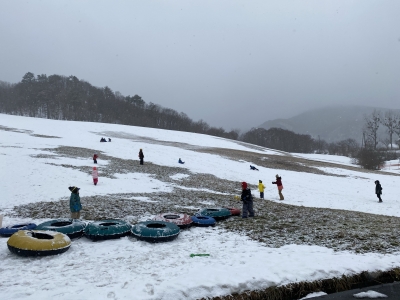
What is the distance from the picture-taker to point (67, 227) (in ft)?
30.6

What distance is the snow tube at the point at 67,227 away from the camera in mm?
9234

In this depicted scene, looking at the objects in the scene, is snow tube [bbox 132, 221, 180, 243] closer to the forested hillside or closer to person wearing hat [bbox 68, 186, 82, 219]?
person wearing hat [bbox 68, 186, 82, 219]

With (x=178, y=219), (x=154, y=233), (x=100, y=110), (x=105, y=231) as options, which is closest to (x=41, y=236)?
(x=105, y=231)

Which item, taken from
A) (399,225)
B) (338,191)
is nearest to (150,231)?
(399,225)

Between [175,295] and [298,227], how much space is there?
7246 mm

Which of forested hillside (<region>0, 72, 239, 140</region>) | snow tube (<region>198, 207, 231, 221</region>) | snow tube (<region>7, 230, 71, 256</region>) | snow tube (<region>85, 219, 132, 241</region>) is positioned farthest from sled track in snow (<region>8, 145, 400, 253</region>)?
forested hillside (<region>0, 72, 239, 140</region>)

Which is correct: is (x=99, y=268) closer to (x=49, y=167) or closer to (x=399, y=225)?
(x=399, y=225)

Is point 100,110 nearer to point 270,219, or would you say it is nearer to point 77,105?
point 77,105

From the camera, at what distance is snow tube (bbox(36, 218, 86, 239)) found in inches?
364

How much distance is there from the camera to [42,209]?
13.2 metres

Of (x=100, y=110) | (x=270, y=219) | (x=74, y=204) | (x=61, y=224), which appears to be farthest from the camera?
(x=100, y=110)

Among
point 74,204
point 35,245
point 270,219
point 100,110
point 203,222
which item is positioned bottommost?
point 270,219

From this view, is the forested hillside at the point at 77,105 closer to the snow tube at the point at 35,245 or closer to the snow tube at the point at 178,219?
the snow tube at the point at 178,219

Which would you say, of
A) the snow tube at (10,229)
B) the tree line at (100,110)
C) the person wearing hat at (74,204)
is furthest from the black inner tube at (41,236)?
the tree line at (100,110)
